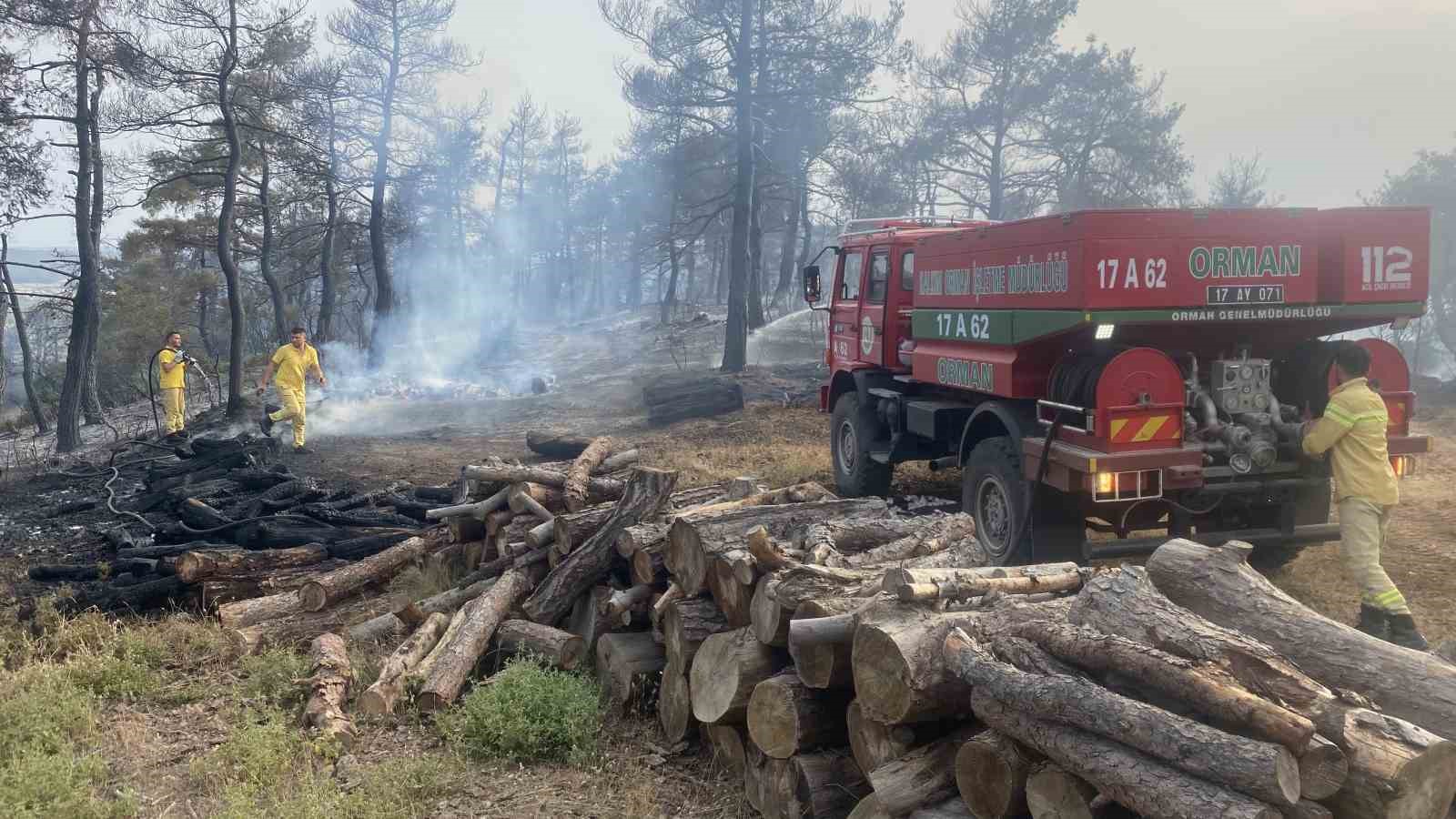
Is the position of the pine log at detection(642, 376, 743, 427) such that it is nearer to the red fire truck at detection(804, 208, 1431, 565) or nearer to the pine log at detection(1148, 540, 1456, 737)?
the red fire truck at detection(804, 208, 1431, 565)

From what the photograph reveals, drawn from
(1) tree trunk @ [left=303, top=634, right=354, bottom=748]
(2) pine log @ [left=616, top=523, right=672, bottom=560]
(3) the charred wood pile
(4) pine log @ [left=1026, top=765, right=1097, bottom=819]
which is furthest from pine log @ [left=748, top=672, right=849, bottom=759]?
(1) tree trunk @ [left=303, top=634, right=354, bottom=748]

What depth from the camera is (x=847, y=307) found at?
1070 cm

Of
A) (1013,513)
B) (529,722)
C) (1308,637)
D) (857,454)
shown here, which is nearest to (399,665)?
(529,722)

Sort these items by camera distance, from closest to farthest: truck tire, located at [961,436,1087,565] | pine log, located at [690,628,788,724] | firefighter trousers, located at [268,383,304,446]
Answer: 1. pine log, located at [690,628,788,724]
2. truck tire, located at [961,436,1087,565]
3. firefighter trousers, located at [268,383,304,446]

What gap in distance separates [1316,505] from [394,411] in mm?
17927

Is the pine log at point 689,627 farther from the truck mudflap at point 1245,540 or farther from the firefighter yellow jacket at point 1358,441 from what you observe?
the firefighter yellow jacket at point 1358,441

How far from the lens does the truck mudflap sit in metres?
6.70

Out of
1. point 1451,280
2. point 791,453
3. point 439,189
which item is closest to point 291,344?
point 791,453

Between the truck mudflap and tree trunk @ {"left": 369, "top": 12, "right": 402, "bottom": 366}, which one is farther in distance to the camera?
tree trunk @ {"left": 369, "top": 12, "right": 402, "bottom": 366}

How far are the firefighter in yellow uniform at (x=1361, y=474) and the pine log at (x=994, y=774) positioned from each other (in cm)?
381

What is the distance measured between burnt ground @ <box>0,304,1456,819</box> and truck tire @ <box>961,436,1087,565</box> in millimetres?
1719

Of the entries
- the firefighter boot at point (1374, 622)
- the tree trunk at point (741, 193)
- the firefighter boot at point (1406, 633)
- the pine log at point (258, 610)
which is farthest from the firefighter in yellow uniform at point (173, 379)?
the firefighter boot at point (1406, 633)

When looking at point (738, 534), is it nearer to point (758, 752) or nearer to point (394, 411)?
point (758, 752)

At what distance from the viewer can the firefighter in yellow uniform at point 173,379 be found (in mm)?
15164
